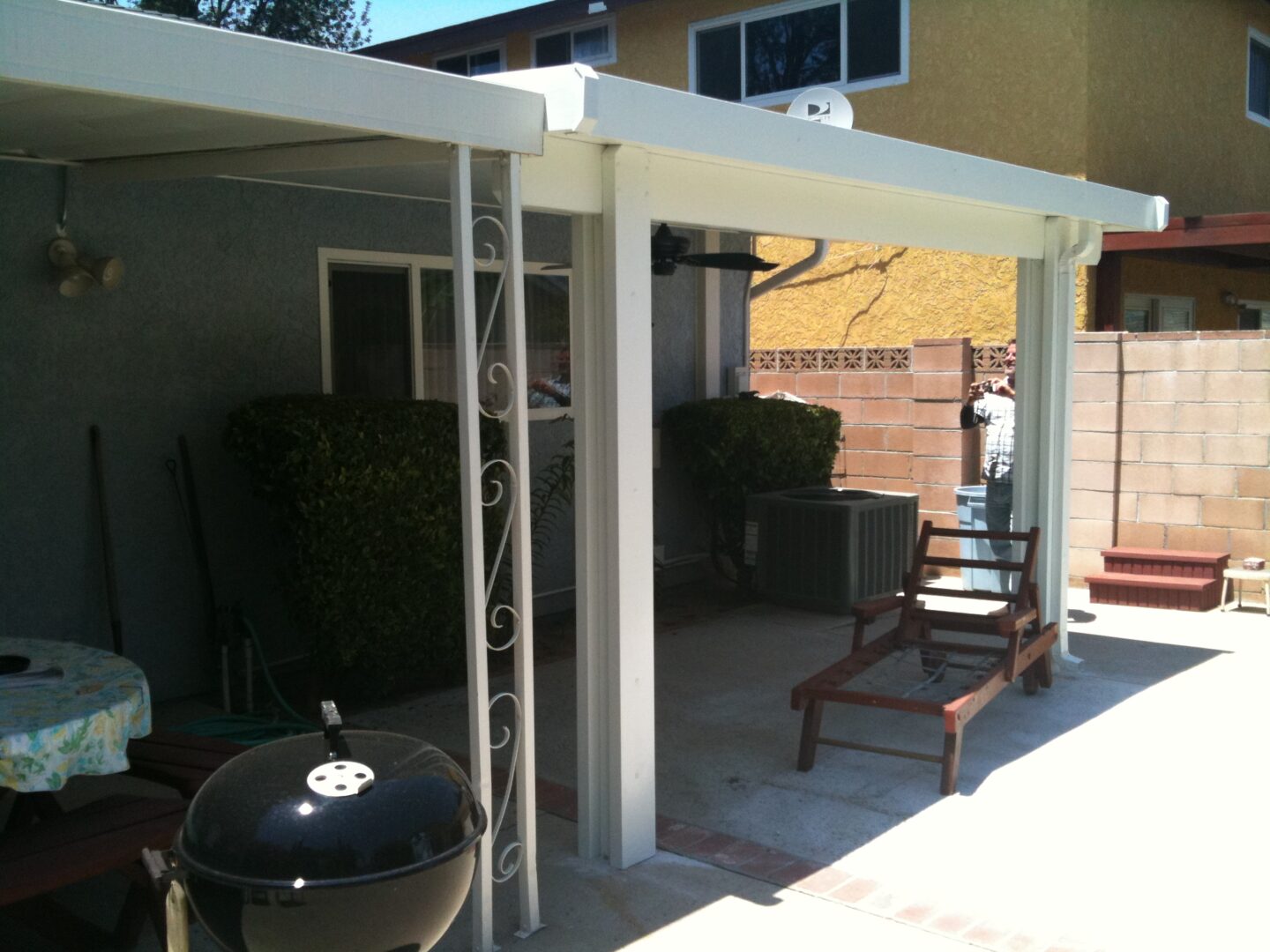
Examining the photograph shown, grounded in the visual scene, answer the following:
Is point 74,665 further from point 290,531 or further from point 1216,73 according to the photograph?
point 1216,73

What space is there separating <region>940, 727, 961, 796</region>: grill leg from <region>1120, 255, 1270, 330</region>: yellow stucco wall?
25.4 ft

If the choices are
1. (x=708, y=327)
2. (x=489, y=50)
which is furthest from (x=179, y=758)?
(x=489, y=50)

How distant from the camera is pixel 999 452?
8727mm

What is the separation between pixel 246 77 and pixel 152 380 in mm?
3416

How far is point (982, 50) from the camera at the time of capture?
11523mm

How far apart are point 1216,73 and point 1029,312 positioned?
7633mm

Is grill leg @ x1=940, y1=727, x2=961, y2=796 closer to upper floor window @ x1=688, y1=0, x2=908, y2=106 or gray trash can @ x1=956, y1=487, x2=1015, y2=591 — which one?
gray trash can @ x1=956, y1=487, x2=1015, y2=591

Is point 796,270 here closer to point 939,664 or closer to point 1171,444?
point 1171,444

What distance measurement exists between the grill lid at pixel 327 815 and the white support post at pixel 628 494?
7.36 feet

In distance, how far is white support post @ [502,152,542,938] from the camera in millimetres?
3842

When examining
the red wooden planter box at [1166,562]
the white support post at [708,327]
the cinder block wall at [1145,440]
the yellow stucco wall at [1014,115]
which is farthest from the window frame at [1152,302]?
the white support post at [708,327]

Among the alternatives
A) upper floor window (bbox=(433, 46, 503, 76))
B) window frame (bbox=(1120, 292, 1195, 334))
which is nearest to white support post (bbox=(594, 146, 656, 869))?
window frame (bbox=(1120, 292, 1195, 334))

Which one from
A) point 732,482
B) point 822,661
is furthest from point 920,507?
point 822,661

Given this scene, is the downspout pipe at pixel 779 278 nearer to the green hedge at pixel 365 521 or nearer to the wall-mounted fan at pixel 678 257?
the wall-mounted fan at pixel 678 257
